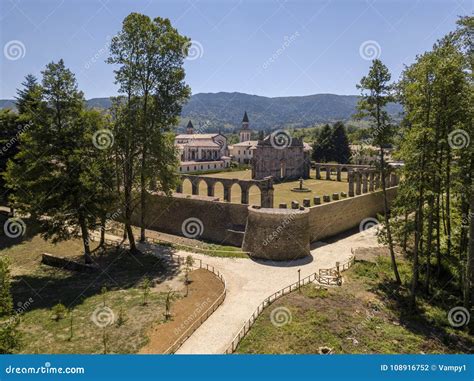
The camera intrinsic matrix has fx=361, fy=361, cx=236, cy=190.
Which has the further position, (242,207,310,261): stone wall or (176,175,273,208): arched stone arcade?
(176,175,273,208): arched stone arcade

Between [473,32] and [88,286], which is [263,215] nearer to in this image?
[88,286]

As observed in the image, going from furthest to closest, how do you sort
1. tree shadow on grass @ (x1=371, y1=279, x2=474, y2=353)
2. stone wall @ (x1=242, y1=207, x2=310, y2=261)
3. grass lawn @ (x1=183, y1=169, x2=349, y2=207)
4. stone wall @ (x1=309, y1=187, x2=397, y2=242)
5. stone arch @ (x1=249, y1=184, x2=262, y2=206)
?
1. grass lawn @ (x1=183, y1=169, x2=349, y2=207)
2. stone arch @ (x1=249, y1=184, x2=262, y2=206)
3. stone wall @ (x1=309, y1=187, x2=397, y2=242)
4. stone wall @ (x1=242, y1=207, x2=310, y2=261)
5. tree shadow on grass @ (x1=371, y1=279, x2=474, y2=353)

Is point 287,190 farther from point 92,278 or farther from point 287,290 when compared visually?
point 92,278

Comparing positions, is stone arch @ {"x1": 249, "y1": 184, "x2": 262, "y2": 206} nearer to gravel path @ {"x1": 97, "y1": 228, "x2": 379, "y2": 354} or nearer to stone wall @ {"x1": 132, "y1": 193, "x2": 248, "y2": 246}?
stone wall @ {"x1": 132, "y1": 193, "x2": 248, "y2": 246}

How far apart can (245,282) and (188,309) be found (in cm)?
493

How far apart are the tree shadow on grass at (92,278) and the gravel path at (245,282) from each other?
3.47m

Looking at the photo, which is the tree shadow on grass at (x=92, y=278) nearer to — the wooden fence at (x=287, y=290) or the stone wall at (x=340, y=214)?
the wooden fence at (x=287, y=290)

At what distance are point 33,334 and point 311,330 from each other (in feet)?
41.3

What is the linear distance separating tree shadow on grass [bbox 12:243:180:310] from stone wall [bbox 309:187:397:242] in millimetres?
13038

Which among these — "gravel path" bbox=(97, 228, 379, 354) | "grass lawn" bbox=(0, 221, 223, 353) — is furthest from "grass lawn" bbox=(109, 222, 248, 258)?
"grass lawn" bbox=(0, 221, 223, 353)

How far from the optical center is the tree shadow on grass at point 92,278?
20734 mm

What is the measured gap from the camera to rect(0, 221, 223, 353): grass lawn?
15.7 meters

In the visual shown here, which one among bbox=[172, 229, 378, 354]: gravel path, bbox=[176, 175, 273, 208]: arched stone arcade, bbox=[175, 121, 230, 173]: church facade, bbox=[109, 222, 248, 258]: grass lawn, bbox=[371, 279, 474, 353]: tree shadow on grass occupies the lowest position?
bbox=[371, 279, 474, 353]: tree shadow on grass

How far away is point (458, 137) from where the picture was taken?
19.0 m
